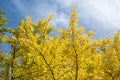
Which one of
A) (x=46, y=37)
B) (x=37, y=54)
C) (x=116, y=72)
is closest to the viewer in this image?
(x=37, y=54)

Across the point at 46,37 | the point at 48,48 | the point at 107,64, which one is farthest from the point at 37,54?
the point at 107,64

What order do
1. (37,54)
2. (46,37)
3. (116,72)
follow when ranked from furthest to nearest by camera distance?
1. (116,72)
2. (46,37)
3. (37,54)

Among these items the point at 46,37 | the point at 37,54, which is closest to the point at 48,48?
the point at 37,54

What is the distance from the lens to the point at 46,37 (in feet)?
27.0

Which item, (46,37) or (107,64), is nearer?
(46,37)

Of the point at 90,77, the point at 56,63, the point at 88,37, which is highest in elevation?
the point at 88,37

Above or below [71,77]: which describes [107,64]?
above

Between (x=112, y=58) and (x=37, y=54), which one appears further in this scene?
(x=112, y=58)

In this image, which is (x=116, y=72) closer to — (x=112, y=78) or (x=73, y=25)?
(x=112, y=78)

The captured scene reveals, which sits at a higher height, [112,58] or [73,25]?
[73,25]

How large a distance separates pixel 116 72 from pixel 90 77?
276cm

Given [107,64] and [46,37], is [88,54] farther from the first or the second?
[107,64]

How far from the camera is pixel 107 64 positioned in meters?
10.1

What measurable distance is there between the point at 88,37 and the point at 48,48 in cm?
126
